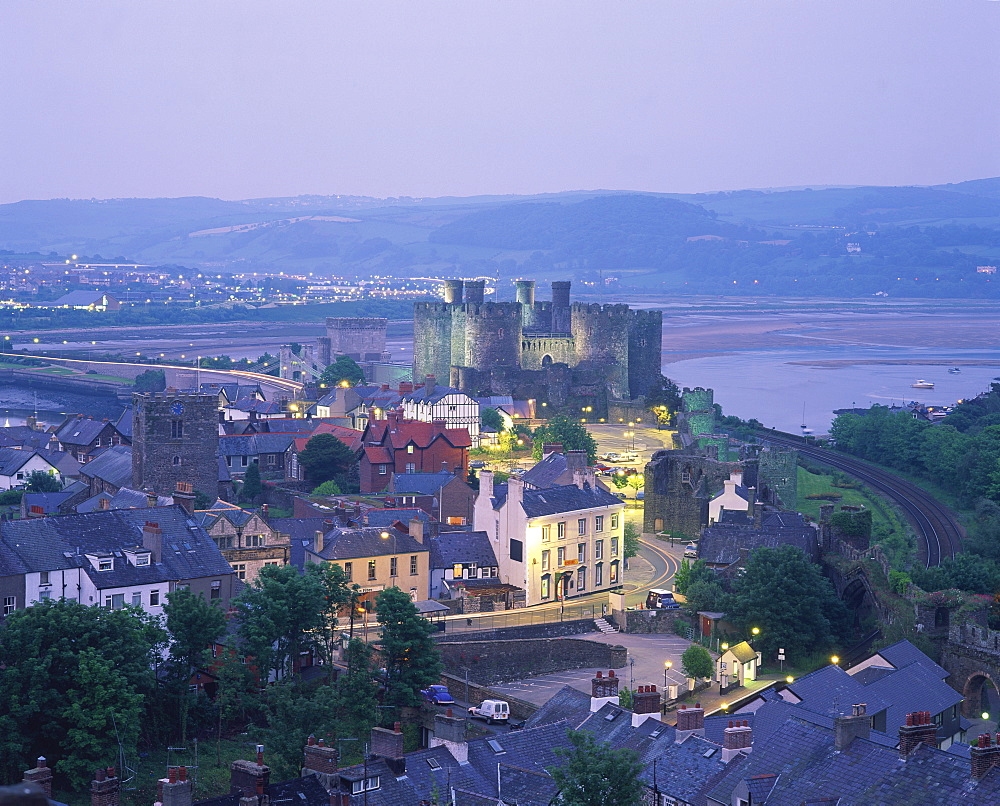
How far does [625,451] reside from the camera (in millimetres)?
71875

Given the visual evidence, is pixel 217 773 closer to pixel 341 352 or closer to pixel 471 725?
pixel 471 725

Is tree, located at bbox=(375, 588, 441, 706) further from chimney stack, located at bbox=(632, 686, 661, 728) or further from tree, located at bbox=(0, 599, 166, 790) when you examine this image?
chimney stack, located at bbox=(632, 686, 661, 728)

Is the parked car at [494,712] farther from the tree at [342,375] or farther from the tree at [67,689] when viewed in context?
the tree at [342,375]

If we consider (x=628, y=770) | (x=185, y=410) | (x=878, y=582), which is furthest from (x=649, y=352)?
(x=628, y=770)

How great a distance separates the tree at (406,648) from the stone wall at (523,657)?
218cm

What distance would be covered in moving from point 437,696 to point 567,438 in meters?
34.5

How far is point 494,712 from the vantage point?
32188 millimetres

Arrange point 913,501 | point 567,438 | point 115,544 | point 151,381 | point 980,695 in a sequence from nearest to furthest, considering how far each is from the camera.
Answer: point 980,695, point 115,544, point 913,501, point 567,438, point 151,381

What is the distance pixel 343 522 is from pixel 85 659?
17.3 m

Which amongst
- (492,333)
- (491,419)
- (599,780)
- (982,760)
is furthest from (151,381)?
(982,760)

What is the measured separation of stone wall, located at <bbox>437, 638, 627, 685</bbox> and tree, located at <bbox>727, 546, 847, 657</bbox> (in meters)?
3.88

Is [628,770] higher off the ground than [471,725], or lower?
higher

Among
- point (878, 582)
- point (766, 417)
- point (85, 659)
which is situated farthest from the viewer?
point (766, 417)

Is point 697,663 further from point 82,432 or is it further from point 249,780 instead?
point 82,432
